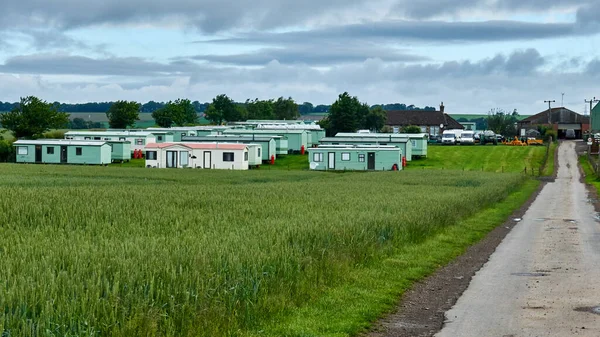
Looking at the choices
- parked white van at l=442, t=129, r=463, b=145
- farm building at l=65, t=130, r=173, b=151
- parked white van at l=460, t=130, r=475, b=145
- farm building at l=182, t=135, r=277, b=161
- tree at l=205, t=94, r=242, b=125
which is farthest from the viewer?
tree at l=205, t=94, r=242, b=125

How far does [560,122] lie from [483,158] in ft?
230

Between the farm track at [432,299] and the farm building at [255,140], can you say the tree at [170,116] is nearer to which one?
the farm building at [255,140]

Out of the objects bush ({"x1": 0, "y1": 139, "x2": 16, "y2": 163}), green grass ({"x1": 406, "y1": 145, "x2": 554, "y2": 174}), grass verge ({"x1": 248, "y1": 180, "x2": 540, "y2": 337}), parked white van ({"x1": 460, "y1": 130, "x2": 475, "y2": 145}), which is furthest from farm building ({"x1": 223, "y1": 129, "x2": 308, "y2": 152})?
grass verge ({"x1": 248, "y1": 180, "x2": 540, "y2": 337})

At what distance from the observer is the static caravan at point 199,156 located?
286 ft

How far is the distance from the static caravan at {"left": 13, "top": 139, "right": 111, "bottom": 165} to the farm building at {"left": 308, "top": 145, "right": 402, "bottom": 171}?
2005 centimetres

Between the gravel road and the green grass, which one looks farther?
the green grass

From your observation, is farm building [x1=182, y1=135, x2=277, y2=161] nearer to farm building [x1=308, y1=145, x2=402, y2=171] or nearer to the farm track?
farm building [x1=308, y1=145, x2=402, y2=171]

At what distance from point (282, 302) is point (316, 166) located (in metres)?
74.1

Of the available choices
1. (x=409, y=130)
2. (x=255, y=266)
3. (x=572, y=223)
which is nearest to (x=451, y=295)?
(x=255, y=266)

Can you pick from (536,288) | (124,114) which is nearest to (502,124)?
(124,114)

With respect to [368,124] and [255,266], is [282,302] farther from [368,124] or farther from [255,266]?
[368,124]

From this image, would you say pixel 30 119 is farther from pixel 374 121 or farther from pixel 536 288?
pixel 536 288

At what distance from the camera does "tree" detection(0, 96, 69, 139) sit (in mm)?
114812

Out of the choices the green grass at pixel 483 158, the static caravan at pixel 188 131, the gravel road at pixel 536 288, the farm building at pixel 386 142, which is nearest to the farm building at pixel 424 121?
the green grass at pixel 483 158
